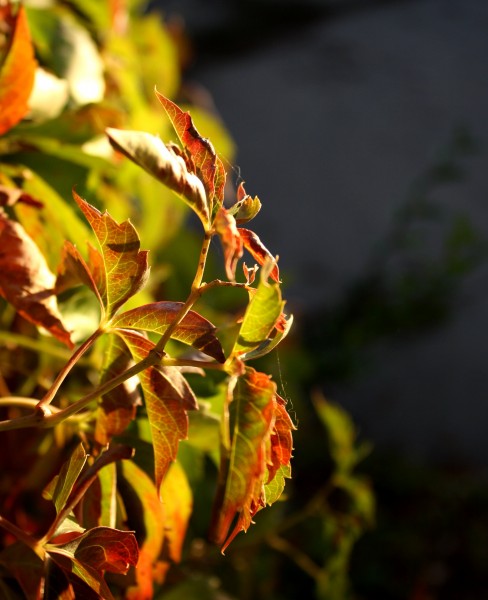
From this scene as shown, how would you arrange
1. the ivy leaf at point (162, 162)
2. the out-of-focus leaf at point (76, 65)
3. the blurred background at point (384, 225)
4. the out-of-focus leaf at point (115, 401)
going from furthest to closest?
1. the blurred background at point (384, 225)
2. the out-of-focus leaf at point (76, 65)
3. the out-of-focus leaf at point (115, 401)
4. the ivy leaf at point (162, 162)

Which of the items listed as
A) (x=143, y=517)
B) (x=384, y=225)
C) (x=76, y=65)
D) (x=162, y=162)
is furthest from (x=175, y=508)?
(x=384, y=225)

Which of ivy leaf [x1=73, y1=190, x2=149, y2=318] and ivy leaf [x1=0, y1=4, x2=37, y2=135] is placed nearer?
ivy leaf [x1=73, y1=190, x2=149, y2=318]

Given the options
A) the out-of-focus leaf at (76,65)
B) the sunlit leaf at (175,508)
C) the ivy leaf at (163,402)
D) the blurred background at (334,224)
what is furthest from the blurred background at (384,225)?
the ivy leaf at (163,402)

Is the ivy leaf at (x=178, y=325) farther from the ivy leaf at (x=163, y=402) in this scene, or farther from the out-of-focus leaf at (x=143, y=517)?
the out-of-focus leaf at (x=143, y=517)

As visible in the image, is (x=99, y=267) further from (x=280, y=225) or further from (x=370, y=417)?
(x=280, y=225)

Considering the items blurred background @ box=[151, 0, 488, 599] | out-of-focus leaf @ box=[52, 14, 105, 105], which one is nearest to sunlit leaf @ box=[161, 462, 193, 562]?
out-of-focus leaf @ box=[52, 14, 105, 105]

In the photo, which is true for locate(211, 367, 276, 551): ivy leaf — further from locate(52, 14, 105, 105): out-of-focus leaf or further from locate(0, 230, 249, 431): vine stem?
locate(52, 14, 105, 105): out-of-focus leaf
